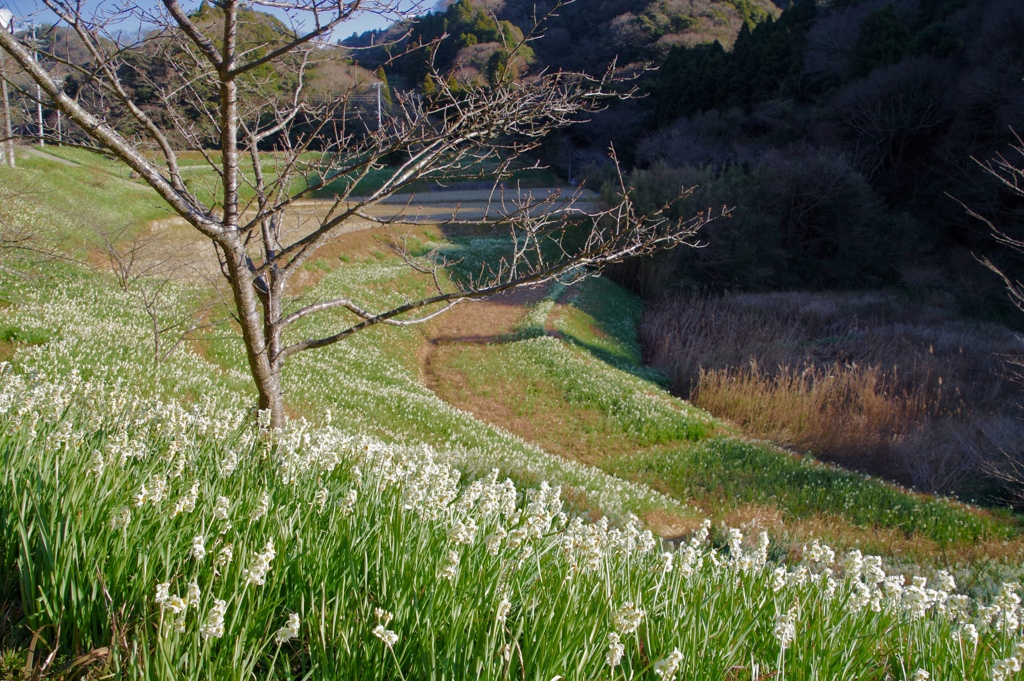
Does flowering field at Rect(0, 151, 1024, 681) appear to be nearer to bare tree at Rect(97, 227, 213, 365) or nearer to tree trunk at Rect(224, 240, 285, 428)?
tree trunk at Rect(224, 240, 285, 428)

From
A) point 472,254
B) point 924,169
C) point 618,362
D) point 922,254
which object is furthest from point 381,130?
point 924,169

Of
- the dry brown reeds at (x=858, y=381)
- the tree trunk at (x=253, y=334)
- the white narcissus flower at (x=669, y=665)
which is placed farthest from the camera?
the dry brown reeds at (x=858, y=381)

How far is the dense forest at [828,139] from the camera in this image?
Result: 3161 centimetres

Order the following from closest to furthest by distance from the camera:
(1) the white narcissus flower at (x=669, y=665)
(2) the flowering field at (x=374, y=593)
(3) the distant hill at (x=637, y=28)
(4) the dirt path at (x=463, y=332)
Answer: (1) the white narcissus flower at (x=669, y=665) < (2) the flowering field at (x=374, y=593) < (4) the dirt path at (x=463, y=332) < (3) the distant hill at (x=637, y=28)

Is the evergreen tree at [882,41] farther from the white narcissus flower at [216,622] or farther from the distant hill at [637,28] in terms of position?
the white narcissus flower at [216,622]

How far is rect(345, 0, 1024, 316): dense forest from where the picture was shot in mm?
31609

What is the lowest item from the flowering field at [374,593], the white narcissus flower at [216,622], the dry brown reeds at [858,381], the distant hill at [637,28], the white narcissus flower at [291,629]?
the dry brown reeds at [858,381]

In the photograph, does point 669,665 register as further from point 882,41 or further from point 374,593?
point 882,41

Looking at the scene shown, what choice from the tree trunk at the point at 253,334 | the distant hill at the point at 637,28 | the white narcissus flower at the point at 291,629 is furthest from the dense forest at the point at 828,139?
the white narcissus flower at the point at 291,629

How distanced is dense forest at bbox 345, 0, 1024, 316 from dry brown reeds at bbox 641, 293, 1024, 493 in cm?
582

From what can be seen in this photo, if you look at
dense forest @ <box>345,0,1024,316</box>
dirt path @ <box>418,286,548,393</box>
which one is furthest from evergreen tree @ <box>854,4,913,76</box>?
dirt path @ <box>418,286,548,393</box>

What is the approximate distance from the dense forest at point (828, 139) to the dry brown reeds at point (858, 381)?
5.82m

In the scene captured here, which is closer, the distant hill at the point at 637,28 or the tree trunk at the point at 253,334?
the tree trunk at the point at 253,334

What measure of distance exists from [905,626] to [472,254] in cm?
2929
